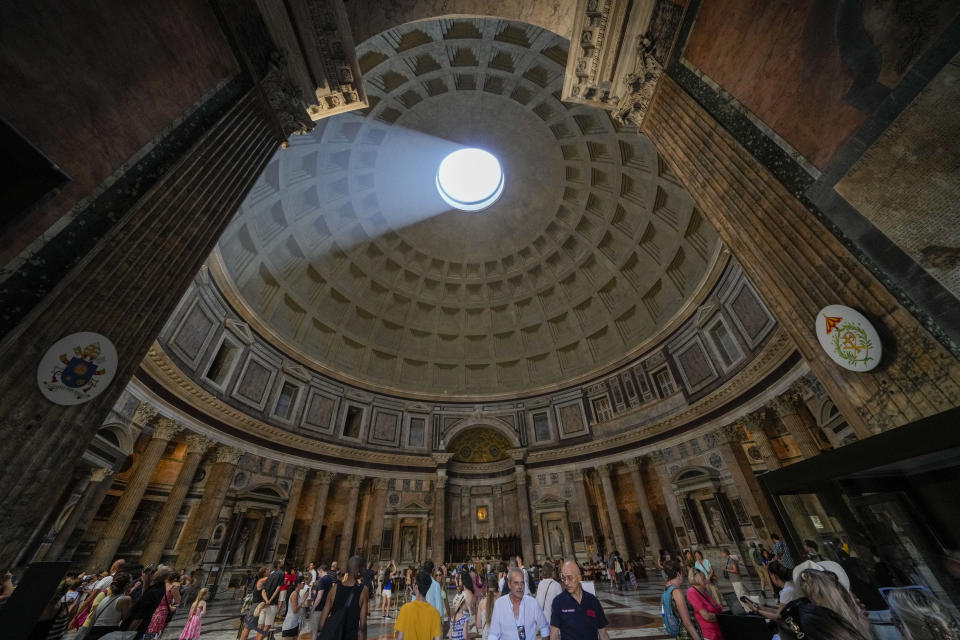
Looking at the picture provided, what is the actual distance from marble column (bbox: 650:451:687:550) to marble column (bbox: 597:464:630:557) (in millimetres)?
2536

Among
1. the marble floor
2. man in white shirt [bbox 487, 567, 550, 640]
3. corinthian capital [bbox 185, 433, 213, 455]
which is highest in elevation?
corinthian capital [bbox 185, 433, 213, 455]

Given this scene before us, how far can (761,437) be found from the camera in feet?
45.9

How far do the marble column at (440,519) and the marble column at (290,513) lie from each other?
8001mm

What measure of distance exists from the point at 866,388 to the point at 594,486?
19.7 meters

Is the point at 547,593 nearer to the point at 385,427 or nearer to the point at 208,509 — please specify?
the point at 208,509

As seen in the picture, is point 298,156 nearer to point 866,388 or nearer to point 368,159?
point 368,159

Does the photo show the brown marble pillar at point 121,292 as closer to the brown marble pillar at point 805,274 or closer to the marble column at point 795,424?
the brown marble pillar at point 805,274

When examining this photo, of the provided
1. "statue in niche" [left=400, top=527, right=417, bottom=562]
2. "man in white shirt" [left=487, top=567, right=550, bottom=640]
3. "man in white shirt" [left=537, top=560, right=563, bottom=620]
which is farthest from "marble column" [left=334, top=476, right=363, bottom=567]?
"man in white shirt" [left=487, top=567, right=550, bottom=640]

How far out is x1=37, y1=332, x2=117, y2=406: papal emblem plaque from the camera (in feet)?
11.3

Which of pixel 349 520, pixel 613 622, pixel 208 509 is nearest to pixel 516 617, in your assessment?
pixel 613 622

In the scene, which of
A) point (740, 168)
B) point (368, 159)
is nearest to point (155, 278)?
Result: point (740, 168)

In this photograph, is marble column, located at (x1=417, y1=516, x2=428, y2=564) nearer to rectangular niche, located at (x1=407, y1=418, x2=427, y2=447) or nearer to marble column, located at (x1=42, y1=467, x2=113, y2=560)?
rectangular niche, located at (x1=407, y1=418, x2=427, y2=447)

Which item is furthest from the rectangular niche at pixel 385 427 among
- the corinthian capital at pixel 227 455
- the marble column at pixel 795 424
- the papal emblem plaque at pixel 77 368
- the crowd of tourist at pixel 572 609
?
the marble column at pixel 795 424

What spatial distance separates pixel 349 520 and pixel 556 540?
1213 centimetres
